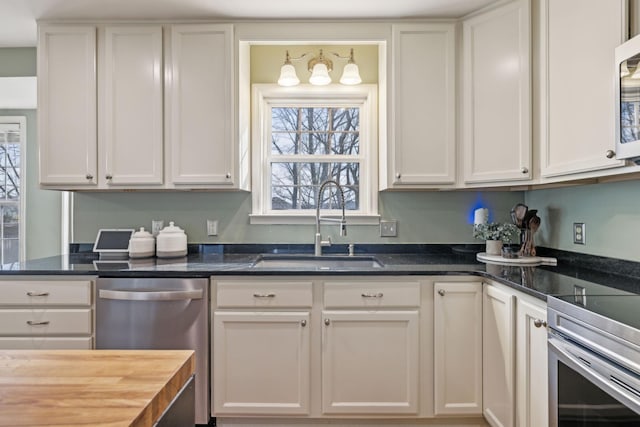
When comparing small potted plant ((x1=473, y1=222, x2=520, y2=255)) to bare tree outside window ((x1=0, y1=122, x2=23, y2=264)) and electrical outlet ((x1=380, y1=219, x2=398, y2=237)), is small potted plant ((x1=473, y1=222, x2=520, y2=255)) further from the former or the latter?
bare tree outside window ((x1=0, y1=122, x2=23, y2=264))

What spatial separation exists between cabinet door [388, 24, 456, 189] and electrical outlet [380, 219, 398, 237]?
416 mm

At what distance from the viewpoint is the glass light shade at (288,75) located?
2398 millimetres

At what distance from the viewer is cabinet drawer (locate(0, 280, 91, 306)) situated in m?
1.85

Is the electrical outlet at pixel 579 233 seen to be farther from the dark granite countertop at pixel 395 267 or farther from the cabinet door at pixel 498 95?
the cabinet door at pixel 498 95

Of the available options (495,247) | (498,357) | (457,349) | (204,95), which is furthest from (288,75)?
(498,357)

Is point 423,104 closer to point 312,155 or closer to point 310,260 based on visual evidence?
point 312,155

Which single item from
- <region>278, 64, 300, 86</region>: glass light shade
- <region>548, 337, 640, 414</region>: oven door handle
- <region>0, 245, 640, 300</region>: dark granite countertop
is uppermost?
<region>278, 64, 300, 86</region>: glass light shade

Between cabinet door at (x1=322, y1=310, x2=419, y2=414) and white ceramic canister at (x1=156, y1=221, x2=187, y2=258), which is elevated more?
white ceramic canister at (x1=156, y1=221, x2=187, y2=258)

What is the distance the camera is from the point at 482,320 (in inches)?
73.2

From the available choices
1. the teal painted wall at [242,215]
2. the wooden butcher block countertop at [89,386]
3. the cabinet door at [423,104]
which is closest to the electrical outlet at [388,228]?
the teal painted wall at [242,215]

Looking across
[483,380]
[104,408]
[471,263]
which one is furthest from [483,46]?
[104,408]

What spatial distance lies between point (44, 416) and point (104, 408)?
7cm

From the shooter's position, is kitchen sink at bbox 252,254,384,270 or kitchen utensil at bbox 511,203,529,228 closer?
kitchen utensil at bbox 511,203,529,228

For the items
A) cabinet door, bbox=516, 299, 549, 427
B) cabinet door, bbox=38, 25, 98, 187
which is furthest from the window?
cabinet door, bbox=516, 299, 549, 427
